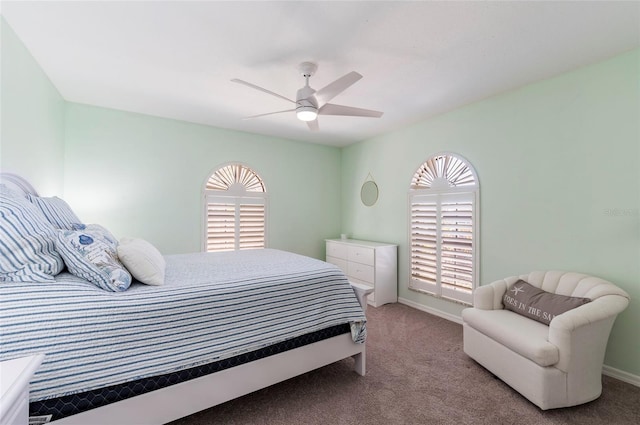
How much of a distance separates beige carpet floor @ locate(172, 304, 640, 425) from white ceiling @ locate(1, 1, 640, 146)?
2.53m

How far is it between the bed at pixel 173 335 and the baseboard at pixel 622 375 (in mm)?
1980

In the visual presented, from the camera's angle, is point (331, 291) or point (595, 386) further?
point (331, 291)

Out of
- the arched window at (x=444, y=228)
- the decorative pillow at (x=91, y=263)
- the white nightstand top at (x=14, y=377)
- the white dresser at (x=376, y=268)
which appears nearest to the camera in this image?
the white nightstand top at (x=14, y=377)

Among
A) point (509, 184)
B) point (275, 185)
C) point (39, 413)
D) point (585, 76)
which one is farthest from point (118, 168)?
point (585, 76)

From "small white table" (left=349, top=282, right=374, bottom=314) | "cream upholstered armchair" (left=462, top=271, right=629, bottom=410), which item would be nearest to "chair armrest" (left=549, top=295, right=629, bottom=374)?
"cream upholstered armchair" (left=462, top=271, right=629, bottom=410)

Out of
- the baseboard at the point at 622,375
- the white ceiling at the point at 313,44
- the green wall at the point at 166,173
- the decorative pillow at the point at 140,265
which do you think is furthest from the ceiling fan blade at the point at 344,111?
the baseboard at the point at 622,375

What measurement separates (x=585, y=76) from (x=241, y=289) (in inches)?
A: 128

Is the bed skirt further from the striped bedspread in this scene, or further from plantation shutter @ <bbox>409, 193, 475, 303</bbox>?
plantation shutter @ <bbox>409, 193, 475, 303</bbox>

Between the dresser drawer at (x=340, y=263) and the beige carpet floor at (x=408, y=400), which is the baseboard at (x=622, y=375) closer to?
the beige carpet floor at (x=408, y=400)

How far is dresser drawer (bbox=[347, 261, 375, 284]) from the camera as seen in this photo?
386 cm

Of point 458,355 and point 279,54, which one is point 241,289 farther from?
point 458,355

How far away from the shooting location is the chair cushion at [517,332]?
5.84ft

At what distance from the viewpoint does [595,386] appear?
189 cm

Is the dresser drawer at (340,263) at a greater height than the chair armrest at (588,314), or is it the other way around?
the chair armrest at (588,314)
